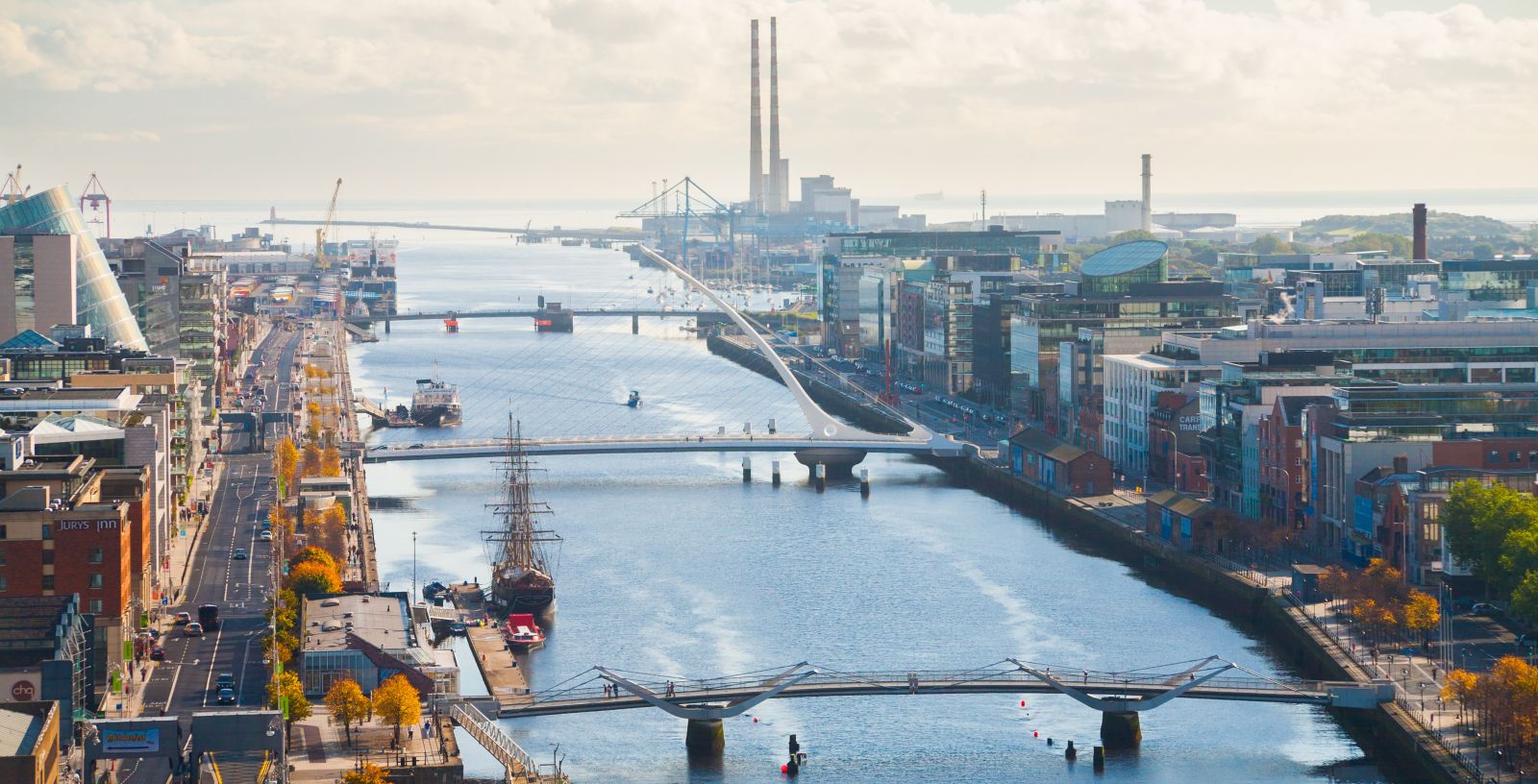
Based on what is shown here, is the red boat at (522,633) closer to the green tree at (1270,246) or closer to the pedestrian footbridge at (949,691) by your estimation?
the pedestrian footbridge at (949,691)

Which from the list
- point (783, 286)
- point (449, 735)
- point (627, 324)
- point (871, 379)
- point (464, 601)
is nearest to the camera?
point (449, 735)

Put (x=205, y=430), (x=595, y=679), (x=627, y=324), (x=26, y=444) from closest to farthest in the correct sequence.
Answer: (x=595, y=679) → (x=26, y=444) → (x=205, y=430) → (x=627, y=324)

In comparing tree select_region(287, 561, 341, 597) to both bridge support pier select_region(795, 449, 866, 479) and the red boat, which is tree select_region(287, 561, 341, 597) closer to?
the red boat

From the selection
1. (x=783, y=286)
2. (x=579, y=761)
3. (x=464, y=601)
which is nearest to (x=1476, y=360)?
(x=464, y=601)

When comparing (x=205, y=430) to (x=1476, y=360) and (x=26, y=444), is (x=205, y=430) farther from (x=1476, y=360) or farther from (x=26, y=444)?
(x=1476, y=360)

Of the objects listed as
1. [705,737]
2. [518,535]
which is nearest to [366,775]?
[705,737]
